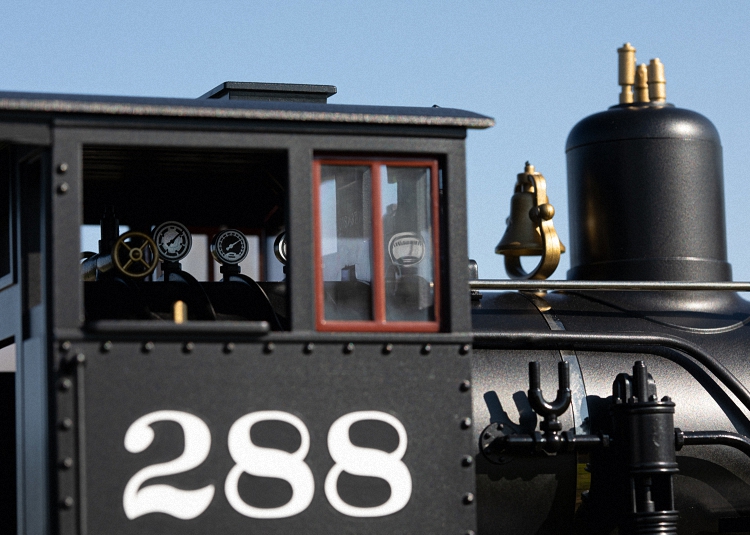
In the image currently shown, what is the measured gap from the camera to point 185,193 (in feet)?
16.6

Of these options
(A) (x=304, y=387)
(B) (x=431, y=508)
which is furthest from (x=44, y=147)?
(B) (x=431, y=508)

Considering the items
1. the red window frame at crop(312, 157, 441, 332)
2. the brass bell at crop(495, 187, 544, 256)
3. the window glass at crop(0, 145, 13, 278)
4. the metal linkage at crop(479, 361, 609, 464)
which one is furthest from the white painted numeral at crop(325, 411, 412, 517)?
the brass bell at crop(495, 187, 544, 256)

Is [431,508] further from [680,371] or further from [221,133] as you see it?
[680,371]

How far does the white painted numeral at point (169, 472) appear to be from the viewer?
3650mm

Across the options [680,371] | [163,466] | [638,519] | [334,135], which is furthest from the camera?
[680,371]

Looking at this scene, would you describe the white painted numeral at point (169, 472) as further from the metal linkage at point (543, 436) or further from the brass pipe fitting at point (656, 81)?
the brass pipe fitting at point (656, 81)

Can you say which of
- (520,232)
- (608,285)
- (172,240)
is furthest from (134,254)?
(520,232)

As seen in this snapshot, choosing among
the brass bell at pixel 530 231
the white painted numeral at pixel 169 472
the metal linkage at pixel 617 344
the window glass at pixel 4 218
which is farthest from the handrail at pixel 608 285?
the window glass at pixel 4 218

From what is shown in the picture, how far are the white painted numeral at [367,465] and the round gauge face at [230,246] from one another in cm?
145

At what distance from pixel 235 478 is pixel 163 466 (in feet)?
0.88

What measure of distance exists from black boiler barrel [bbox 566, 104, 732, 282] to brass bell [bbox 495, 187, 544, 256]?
390mm

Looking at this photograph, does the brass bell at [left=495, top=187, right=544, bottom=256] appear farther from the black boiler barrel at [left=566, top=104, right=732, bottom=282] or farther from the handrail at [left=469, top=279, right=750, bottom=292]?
the handrail at [left=469, top=279, right=750, bottom=292]

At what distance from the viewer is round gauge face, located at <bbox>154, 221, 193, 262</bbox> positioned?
15.9ft

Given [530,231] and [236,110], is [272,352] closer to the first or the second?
[236,110]
